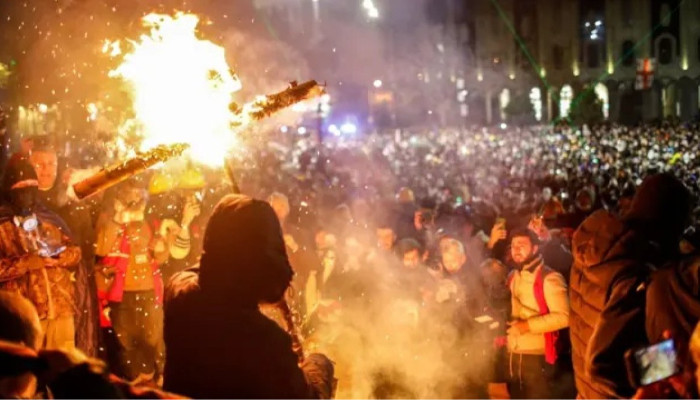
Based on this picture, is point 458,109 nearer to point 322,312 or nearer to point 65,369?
point 322,312

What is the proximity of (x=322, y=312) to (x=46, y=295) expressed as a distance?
2359mm

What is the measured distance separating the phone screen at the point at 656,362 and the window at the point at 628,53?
7309cm

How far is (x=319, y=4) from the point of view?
17.4m

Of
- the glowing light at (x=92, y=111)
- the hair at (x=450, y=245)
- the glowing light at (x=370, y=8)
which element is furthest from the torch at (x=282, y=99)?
the glowing light at (x=370, y=8)

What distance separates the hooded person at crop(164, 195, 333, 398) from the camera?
8.64ft

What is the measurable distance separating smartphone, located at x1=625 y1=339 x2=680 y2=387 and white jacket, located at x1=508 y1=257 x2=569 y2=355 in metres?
3.05

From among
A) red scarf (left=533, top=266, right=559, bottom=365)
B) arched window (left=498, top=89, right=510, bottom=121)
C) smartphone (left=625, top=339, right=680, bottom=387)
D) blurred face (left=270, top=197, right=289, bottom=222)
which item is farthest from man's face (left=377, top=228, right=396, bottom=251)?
arched window (left=498, top=89, right=510, bottom=121)

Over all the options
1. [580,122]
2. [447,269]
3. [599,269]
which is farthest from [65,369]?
[580,122]

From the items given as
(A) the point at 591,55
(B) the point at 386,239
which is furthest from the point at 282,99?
(A) the point at 591,55

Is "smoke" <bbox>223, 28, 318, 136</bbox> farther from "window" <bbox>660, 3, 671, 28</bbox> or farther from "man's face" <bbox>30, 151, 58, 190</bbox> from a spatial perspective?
"window" <bbox>660, 3, 671, 28</bbox>

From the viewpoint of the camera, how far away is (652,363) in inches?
99.3

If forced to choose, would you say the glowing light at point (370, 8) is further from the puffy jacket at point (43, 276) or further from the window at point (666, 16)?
the window at point (666, 16)

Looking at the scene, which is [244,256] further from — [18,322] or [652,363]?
[652,363]

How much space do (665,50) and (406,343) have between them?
231ft
